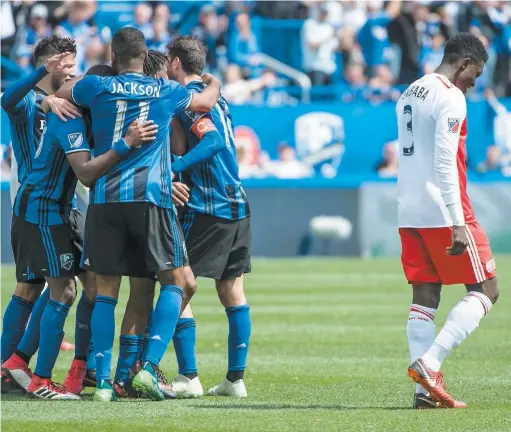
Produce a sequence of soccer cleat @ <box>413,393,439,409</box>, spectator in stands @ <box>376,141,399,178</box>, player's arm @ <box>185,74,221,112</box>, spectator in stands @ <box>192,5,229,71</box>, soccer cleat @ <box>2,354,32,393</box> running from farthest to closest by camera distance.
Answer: spectator in stands @ <box>192,5,229,71</box> < spectator in stands @ <box>376,141,399,178</box> < soccer cleat @ <box>2,354,32,393</box> < player's arm @ <box>185,74,221,112</box> < soccer cleat @ <box>413,393,439,409</box>

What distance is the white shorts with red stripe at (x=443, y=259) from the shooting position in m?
6.91

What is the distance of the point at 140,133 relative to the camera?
6918mm

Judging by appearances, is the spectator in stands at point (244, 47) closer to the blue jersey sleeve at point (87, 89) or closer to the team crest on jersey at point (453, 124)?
the blue jersey sleeve at point (87, 89)

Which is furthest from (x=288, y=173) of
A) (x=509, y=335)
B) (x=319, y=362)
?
(x=319, y=362)

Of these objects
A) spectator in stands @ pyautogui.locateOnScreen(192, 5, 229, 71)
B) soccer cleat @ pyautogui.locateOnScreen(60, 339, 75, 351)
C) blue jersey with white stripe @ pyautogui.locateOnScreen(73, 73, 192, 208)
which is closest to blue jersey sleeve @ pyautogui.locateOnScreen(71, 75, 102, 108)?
blue jersey with white stripe @ pyautogui.locateOnScreen(73, 73, 192, 208)

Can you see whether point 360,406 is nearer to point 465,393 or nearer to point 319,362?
point 465,393

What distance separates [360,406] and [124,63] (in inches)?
95.1

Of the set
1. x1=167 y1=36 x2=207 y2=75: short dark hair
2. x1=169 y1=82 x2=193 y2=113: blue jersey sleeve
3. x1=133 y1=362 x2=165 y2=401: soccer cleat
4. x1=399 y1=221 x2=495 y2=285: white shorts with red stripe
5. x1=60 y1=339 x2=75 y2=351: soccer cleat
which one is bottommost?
x1=60 y1=339 x2=75 y2=351: soccer cleat

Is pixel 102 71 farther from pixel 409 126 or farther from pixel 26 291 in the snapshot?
pixel 409 126

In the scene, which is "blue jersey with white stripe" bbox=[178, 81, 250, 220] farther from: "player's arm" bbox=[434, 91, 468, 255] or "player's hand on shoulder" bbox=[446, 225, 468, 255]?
"player's hand on shoulder" bbox=[446, 225, 468, 255]

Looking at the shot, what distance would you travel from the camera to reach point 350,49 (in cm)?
2405

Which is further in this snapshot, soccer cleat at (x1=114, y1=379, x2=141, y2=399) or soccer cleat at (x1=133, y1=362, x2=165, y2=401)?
soccer cleat at (x1=114, y1=379, x2=141, y2=399)

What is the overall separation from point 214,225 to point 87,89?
50.4 inches

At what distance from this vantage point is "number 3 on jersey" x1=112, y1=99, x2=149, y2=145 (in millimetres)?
6992
